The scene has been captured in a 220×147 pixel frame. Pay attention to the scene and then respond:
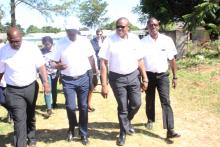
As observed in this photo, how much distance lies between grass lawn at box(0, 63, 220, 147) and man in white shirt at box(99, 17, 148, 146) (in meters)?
0.63

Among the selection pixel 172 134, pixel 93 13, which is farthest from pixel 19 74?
pixel 93 13

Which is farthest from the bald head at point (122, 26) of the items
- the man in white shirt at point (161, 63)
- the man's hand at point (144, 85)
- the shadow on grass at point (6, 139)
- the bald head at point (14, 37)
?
the shadow on grass at point (6, 139)

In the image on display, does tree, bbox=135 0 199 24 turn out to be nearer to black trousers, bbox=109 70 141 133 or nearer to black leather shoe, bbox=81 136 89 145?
black trousers, bbox=109 70 141 133

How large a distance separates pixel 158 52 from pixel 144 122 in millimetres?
1920

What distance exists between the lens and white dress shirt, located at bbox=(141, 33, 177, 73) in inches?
277

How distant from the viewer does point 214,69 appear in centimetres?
1450

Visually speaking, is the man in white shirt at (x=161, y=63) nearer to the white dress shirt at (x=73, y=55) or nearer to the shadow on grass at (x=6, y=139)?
the white dress shirt at (x=73, y=55)

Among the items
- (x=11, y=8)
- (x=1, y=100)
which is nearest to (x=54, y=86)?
(x=1, y=100)

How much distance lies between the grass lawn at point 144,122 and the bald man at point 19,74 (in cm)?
96

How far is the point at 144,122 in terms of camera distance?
8422mm

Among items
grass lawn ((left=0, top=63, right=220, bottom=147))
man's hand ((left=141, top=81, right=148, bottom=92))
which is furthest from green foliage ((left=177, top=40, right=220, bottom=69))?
man's hand ((left=141, top=81, right=148, bottom=92))

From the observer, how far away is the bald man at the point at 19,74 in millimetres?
6152

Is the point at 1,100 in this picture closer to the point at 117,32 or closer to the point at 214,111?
the point at 117,32

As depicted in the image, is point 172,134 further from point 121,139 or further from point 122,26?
point 122,26
